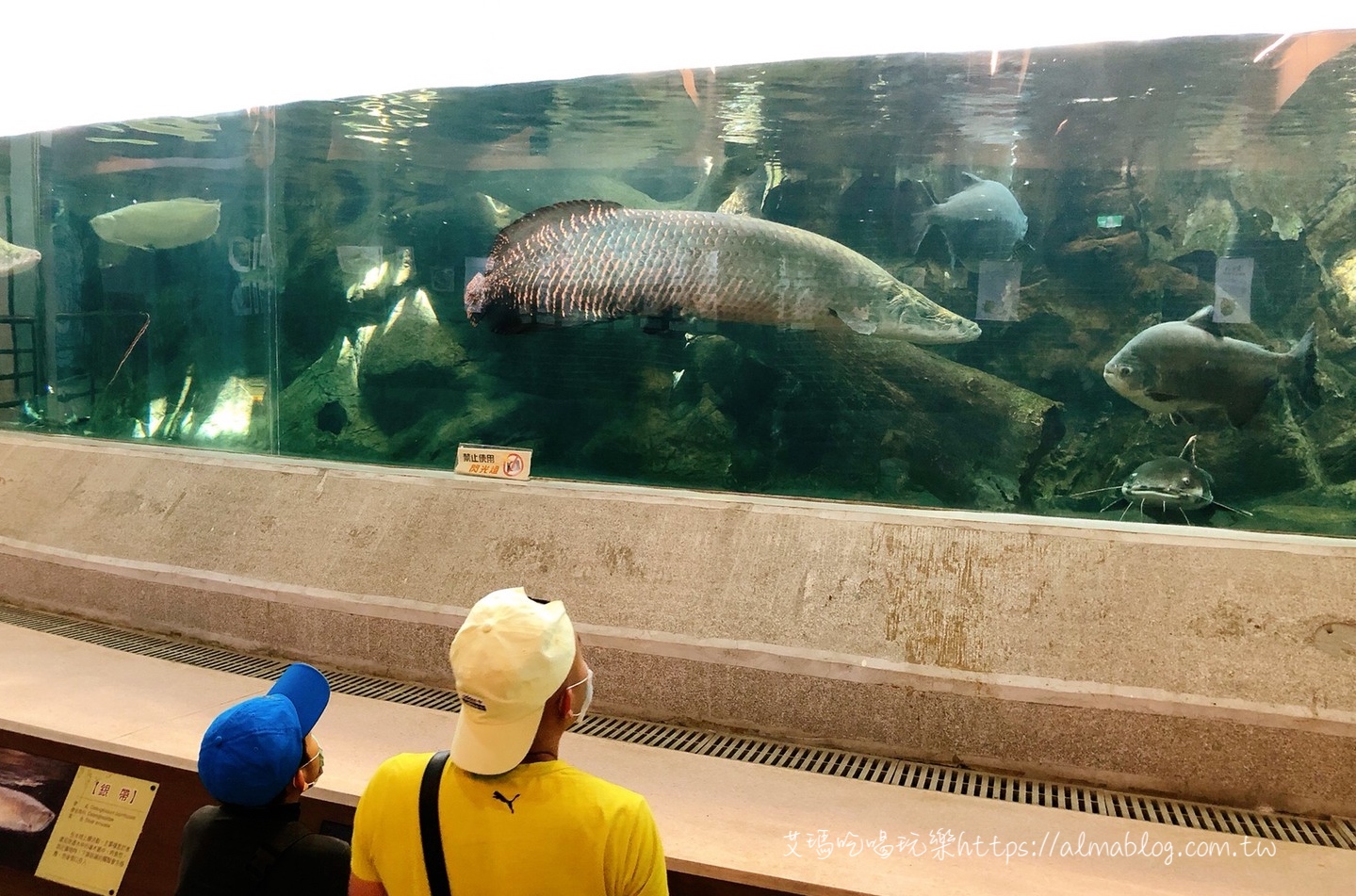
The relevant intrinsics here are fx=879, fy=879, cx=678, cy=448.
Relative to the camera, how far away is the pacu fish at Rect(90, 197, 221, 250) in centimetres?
599

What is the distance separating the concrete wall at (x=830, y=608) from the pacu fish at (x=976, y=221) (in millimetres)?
1309

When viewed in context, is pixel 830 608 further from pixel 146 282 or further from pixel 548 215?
pixel 146 282

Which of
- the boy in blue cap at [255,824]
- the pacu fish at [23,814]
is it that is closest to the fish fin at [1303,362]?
the boy in blue cap at [255,824]

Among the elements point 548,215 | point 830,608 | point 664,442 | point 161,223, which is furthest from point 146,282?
point 830,608

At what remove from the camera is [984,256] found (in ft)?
13.8

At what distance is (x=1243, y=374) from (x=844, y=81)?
2.33 m

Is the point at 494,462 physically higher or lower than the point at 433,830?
lower

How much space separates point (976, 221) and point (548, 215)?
6.93ft

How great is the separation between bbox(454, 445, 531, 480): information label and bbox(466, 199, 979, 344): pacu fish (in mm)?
853

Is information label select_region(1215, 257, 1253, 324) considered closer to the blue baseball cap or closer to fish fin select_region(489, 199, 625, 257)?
fish fin select_region(489, 199, 625, 257)

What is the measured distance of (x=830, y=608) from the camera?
341 centimetres

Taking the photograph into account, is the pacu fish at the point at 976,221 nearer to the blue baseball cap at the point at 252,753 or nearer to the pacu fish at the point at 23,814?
the blue baseball cap at the point at 252,753

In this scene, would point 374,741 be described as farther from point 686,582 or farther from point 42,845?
point 686,582

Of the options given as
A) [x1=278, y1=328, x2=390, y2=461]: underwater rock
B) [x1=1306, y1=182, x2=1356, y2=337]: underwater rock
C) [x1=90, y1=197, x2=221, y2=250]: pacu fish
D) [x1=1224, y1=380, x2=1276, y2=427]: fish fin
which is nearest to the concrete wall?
[x1=278, y1=328, x2=390, y2=461]: underwater rock
